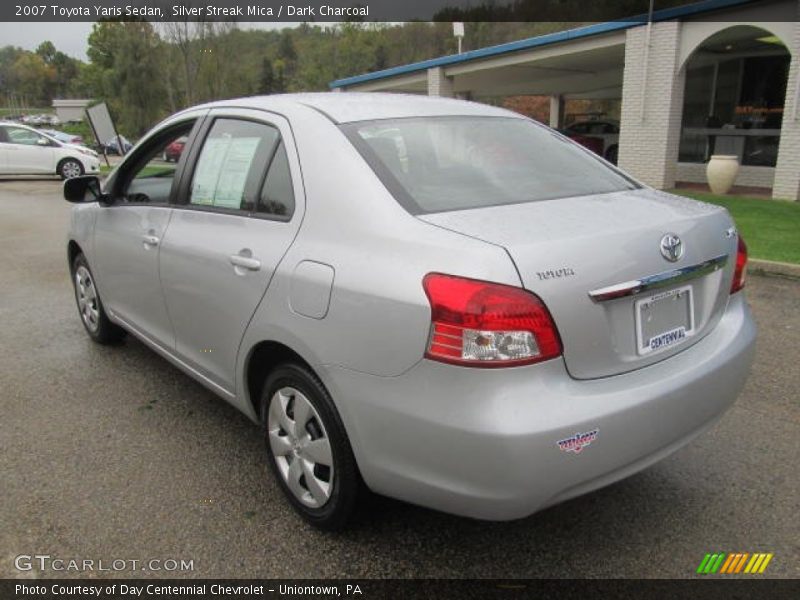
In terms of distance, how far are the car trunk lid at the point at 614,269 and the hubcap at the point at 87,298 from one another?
335cm

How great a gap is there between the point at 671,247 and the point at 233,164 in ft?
6.35

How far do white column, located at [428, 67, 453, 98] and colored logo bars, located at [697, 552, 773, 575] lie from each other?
18625 mm

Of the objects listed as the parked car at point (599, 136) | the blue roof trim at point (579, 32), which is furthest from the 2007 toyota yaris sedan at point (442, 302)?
the parked car at point (599, 136)

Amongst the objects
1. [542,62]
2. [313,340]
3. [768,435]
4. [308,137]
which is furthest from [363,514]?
[542,62]

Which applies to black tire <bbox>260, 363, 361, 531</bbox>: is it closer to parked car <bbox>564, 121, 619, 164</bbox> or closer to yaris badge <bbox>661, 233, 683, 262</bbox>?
yaris badge <bbox>661, 233, 683, 262</bbox>

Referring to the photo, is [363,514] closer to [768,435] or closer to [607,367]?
[607,367]

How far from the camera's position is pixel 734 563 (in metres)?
2.45

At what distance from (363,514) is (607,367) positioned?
109cm

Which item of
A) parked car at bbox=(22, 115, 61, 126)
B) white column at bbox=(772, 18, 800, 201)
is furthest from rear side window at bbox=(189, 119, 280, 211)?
parked car at bbox=(22, 115, 61, 126)

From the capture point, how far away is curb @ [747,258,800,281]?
6473mm

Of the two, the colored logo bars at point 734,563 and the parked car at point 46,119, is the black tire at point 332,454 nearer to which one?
the colored logo bars at point 734,563

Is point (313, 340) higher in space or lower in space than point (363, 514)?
higher

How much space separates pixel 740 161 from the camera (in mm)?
15211

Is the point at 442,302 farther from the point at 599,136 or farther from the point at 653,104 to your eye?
the point at 599,136
